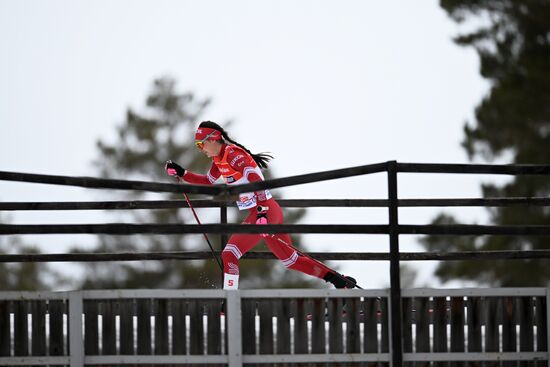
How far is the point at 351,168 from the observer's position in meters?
7.82

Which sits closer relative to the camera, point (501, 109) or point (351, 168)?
point (351, 168)

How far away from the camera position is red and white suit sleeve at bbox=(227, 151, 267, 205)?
10156 mm

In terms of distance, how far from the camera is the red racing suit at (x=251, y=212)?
9.96 m

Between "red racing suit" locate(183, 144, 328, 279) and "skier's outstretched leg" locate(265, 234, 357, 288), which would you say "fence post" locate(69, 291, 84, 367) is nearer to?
"red racing suit" locate(183, 144, 328, 279)

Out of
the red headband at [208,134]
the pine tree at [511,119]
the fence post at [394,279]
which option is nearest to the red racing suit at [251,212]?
the red headband at [208,134]

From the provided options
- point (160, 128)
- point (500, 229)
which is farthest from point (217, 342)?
point (160, 128)

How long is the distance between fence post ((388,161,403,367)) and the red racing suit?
2267mm

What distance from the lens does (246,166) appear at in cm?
1021

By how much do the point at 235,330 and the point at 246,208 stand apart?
7.74ft

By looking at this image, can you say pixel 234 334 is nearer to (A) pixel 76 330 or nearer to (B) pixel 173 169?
(A) pixel 76 330

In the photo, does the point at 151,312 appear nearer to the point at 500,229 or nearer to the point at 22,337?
the point at 22,337

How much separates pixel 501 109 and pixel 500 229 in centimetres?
2442

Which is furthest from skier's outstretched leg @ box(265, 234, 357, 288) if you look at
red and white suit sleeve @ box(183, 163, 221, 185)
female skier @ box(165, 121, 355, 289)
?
red and white suit sleeve @ box(183, 163, 221, 185)

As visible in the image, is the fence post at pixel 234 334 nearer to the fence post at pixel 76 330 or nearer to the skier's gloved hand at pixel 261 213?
the fence post at pixel 76 330
